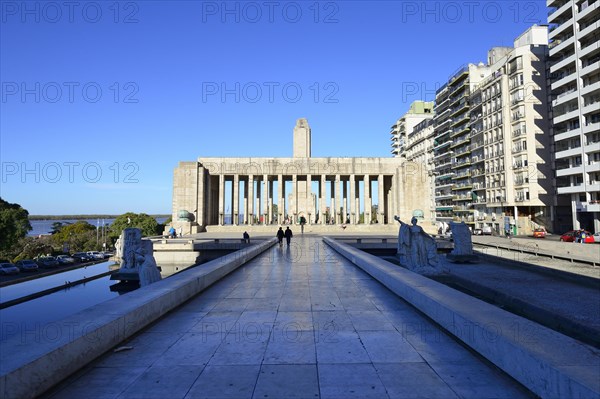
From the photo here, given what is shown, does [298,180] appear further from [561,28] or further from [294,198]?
[561,28]

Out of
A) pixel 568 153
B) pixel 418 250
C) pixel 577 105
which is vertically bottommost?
pixel 418 250

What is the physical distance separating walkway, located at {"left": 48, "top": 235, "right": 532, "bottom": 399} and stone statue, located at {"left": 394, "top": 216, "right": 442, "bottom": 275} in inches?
394

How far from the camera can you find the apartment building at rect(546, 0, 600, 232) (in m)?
43.0

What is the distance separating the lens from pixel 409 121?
100 metres

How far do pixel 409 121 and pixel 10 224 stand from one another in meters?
87.8

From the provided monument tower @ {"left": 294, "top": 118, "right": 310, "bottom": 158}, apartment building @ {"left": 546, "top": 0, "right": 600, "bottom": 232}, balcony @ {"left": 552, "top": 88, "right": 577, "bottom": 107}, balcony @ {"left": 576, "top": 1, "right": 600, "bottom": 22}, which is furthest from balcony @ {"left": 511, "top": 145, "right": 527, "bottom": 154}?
monument tower @ {"left": 294, "top": 118, "right": 310, "bottom": 158}

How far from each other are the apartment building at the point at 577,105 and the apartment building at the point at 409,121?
48892 millimetres

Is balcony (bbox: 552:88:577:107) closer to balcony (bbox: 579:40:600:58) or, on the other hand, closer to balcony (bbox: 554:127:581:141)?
balcony (bbox: 554:127:581:141)

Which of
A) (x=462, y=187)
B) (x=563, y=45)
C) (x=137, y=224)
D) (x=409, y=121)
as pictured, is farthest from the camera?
(x=409, y=121)

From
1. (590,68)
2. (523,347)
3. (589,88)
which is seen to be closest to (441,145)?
(589,88)

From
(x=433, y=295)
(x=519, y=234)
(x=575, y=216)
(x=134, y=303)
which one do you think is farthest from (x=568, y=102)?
(x=134, y=303)

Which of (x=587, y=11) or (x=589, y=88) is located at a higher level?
(x=587, y=11)

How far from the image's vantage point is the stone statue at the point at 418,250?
1731 centimetres

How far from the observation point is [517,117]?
54.9 metres
